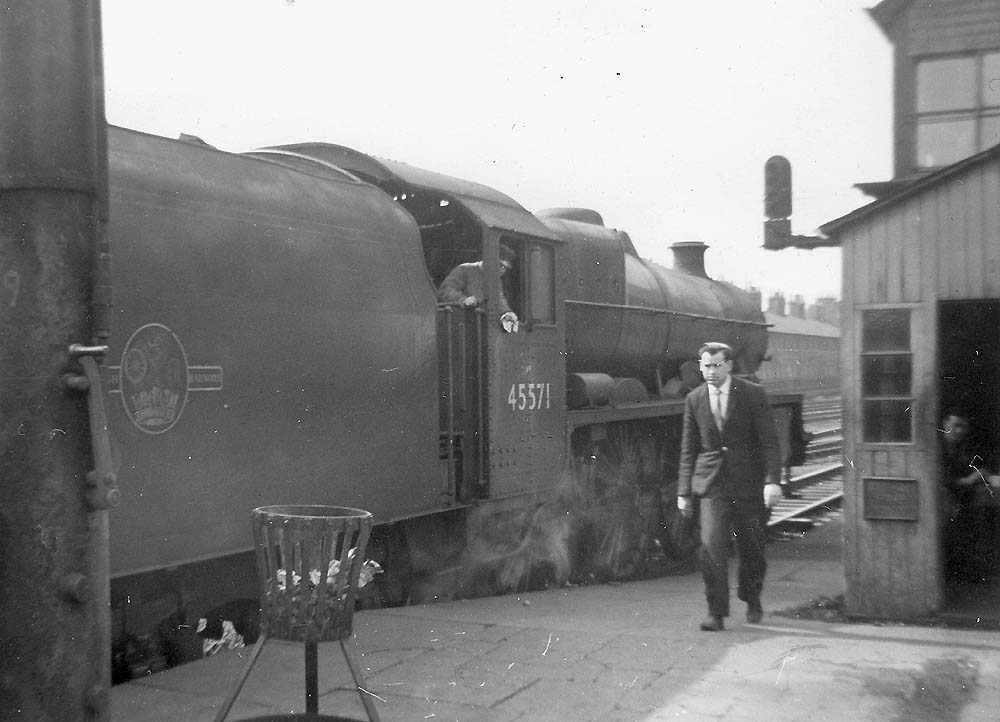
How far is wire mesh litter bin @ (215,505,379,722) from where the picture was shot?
134 inches

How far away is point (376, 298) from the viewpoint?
6137 millimetres

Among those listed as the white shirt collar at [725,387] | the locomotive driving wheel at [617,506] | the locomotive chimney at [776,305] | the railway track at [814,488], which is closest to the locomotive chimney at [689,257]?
the railway track at [814,488]

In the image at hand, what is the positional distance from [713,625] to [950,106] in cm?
662

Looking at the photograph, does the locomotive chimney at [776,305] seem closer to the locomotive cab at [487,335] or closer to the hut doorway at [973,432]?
the hut doorway at [973,432]

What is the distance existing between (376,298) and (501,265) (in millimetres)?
1577

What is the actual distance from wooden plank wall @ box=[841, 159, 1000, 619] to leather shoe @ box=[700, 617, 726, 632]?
4.74ft

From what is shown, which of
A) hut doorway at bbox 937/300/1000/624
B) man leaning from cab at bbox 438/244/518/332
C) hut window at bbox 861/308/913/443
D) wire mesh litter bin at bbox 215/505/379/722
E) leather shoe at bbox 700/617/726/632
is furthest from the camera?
hut doorway at bbox 937/300/1000/624

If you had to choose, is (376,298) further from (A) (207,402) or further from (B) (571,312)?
(B) (571,312)

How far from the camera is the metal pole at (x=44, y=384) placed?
10.3ft

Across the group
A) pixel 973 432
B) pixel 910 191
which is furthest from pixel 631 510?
pixel 910 191

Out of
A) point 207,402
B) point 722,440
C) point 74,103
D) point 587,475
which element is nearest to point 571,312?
point 587,475

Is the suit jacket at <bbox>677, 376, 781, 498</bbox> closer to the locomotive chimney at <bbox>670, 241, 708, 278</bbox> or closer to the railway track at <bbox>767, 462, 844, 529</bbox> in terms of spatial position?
the railway track at <bbox>767, 462, 844, 529</bbox>

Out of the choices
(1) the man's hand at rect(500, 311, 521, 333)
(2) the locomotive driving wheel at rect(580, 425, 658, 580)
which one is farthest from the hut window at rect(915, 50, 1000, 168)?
(1) the man's hand at rect(500, 311, 521, 333)

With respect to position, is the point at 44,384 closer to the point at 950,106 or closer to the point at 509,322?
the point at 509,322
